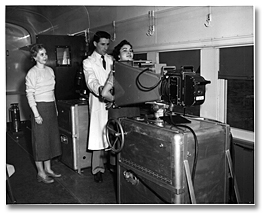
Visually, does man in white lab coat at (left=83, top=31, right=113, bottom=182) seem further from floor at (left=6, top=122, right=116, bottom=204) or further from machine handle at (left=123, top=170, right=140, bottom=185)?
machine handle at (left=123, top=170, right=140, bottom=185)

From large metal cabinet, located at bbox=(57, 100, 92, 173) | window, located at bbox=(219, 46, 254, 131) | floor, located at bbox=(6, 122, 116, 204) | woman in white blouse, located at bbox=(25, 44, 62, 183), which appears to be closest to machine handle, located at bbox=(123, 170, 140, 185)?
floor, located at bbox=(6, 122, 116, 204)

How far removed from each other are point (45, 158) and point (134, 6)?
166 centimetres

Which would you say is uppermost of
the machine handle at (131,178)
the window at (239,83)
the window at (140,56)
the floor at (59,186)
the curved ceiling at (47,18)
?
the curved ceiling at (47,18)

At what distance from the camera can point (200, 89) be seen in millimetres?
1860

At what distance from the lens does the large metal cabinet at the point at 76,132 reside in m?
3.32

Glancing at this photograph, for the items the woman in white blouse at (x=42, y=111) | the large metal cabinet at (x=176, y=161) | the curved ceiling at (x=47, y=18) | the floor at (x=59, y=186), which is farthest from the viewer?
the woman in white blouse at (x=42, y=111)

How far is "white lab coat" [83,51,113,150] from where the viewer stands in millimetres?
3004

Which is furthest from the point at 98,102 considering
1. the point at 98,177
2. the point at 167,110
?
the point at 167,110

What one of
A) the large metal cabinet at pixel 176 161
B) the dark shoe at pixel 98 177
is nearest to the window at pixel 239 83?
the large metal cabinet at pixel 176 161

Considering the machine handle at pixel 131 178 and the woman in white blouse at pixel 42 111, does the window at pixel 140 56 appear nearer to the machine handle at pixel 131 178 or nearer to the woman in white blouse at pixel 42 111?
the woman in white blouse at pixel 42 111

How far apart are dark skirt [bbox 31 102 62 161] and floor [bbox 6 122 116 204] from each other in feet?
0.82

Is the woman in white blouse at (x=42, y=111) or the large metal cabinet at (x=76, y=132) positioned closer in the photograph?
the woman in white blouse at (x=42, y=111)

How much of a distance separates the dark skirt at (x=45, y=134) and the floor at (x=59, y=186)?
25 centimetres
